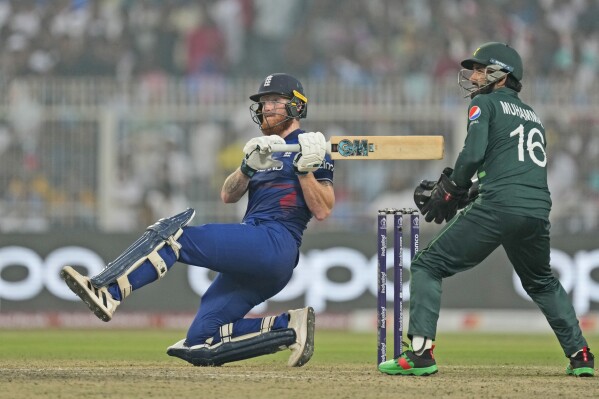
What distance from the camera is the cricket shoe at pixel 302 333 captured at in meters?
7.59

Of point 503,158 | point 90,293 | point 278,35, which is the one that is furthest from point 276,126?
point 278,35

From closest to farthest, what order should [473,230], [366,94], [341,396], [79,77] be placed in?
1. [341,396]
2. [473,230]
3. [366,94]
4. [79,77]

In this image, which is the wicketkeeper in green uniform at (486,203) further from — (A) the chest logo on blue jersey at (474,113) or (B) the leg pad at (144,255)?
(B) the leg pad at (144,255)

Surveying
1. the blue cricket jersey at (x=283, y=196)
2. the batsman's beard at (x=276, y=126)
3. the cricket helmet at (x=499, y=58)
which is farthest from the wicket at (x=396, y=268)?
the cricket helmet at (x=499, y=58)

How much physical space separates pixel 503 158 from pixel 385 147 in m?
0.78

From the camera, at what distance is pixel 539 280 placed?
289 inches

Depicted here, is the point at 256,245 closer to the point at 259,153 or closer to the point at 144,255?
the point at 259,153

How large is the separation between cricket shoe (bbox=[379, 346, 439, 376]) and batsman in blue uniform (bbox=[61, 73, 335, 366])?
0.72 meters

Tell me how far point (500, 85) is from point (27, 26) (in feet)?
40.4

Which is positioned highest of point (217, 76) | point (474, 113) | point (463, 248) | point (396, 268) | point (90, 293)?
point (217, 76)

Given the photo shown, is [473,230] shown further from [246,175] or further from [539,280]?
[246,175]

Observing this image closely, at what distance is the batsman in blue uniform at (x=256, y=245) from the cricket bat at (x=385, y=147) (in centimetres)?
13

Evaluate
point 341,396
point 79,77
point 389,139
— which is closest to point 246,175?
point 389,139

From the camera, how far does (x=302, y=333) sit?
7594 millimetres
